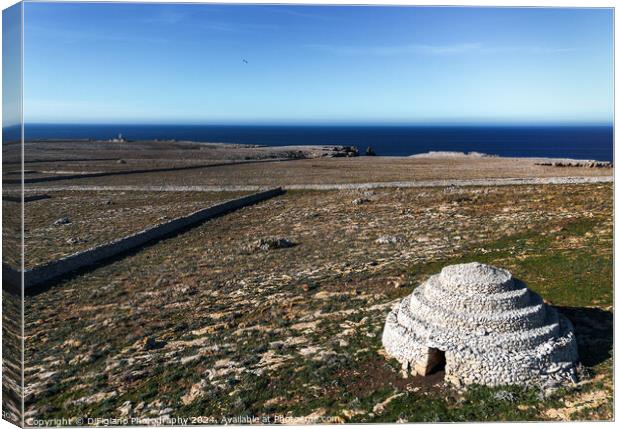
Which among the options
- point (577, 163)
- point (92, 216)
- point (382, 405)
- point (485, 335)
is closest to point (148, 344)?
point (382, 405)

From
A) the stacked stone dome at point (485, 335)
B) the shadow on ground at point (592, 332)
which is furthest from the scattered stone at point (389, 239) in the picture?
the stacked stone dome at point (485, 335)

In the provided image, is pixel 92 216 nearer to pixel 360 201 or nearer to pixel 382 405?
pixel 360 201

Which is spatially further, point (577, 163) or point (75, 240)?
point (577, 163)

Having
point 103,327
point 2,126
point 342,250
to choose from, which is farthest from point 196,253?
point 2,126

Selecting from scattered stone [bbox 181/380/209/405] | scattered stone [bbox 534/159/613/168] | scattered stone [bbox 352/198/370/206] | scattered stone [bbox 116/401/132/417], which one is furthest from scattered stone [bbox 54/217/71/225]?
scattered stone [bbox 534/159/613/168]

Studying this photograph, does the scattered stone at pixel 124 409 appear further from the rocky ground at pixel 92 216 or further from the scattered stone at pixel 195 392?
the rocky ground at pixel 92 216

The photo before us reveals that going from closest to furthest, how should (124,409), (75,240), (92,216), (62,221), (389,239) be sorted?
(124,409)
(389,239)
(75,240)
(62,221)
(92,216)
